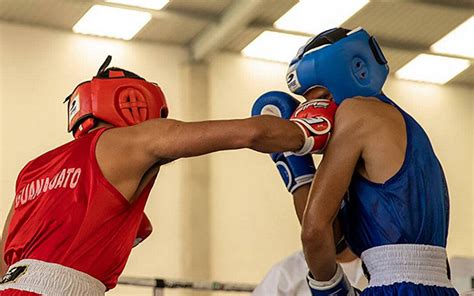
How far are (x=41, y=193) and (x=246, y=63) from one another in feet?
15.4

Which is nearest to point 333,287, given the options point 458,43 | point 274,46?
point 274,46

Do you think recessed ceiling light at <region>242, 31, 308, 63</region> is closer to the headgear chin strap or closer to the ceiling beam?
the ceiling beam

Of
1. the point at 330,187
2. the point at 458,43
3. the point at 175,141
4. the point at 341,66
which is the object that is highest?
the point at 458,43

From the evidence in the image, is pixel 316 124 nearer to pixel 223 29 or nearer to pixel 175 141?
pixel 175 141

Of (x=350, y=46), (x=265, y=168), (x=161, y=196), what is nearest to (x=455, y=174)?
(x=265, y=168)

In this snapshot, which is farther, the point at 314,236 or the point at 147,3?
the point at 147,3

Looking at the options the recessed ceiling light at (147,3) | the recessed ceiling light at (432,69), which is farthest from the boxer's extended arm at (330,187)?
the recessed ceiling light at (432,69)

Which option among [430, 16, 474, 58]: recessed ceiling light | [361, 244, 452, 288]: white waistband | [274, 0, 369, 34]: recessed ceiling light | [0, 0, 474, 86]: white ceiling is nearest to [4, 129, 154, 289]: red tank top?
[361, 244, 452, 288]: white waistband

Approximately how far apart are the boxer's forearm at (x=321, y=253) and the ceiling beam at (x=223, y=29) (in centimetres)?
421

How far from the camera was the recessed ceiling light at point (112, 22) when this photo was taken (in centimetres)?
649

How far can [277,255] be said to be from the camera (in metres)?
6.81

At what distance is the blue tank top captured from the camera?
2.32 metres

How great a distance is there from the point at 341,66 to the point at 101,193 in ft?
2.12

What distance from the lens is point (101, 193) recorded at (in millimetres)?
2344
